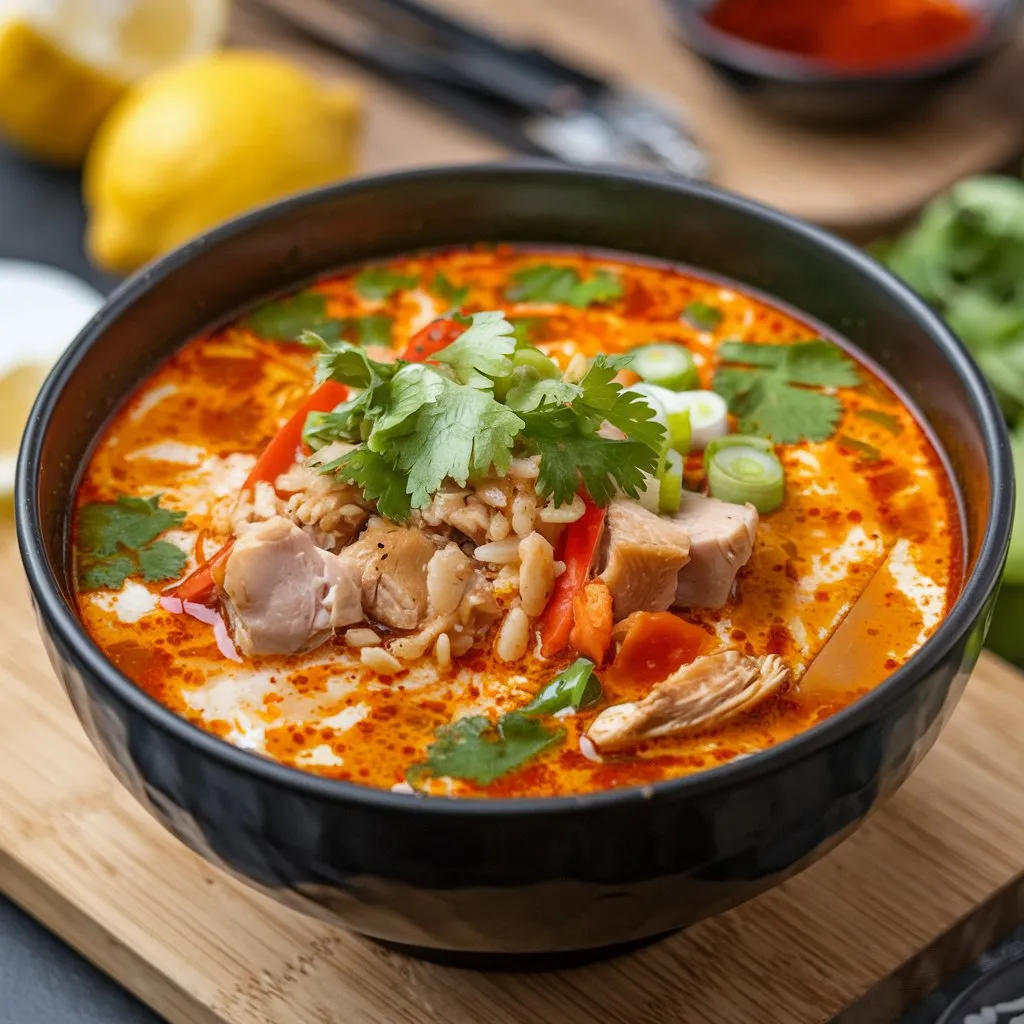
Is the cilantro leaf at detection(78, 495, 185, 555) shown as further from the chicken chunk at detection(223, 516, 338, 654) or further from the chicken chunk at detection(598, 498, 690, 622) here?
the chicken chunk at detection(598, 498, 690, 622)

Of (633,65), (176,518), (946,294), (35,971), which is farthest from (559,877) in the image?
(633,65)

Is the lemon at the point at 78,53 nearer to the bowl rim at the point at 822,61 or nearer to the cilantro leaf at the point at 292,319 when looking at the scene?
the bowl rim at the point at 822,61

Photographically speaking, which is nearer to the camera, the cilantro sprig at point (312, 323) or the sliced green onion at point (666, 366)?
the sliced green onion at point (666, 366)

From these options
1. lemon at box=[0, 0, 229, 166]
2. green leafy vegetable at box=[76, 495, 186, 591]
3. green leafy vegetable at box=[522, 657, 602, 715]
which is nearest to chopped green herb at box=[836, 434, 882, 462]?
green leafy vegetable at box=[522, 657, 602, 715]

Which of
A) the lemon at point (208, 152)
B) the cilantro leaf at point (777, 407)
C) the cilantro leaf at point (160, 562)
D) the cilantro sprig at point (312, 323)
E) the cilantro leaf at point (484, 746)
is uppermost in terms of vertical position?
the cilantro leaf at point (777, 407)

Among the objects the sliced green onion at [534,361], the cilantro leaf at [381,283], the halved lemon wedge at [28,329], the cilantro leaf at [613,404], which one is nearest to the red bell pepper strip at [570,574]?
the cilantro leaf at [613,404]

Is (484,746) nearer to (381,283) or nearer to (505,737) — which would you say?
(505,737)

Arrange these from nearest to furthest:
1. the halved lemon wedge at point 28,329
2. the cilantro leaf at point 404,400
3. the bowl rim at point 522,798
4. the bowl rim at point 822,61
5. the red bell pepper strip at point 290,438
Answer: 1. the bowl rim at point 522,798
2. the cilantro leaf at point 404,400
3. the red bell pepper strip at point 290,438
4. the halved lemon wedge at point 28,329
5. the bowl rim at point 822,61
